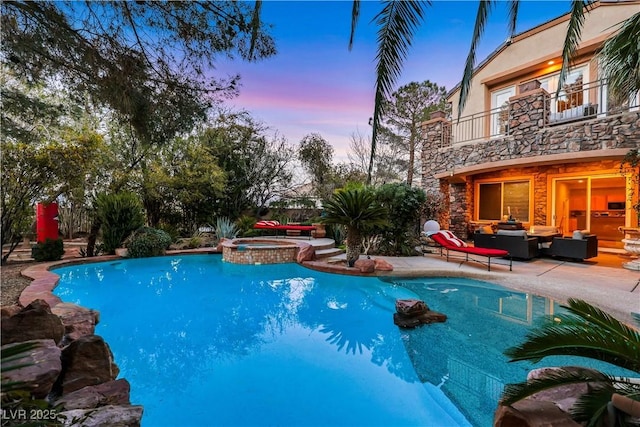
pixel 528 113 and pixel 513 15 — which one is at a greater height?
pixel 528 113

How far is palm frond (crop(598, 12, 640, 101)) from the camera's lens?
134 inches

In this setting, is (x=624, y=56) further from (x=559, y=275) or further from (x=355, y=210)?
(x=355, y=210)

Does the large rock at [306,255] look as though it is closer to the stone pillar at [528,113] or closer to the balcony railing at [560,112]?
the balcony railing at [560,112]

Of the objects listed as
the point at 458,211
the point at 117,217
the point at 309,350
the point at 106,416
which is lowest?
the point at 309,350

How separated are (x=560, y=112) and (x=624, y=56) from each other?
8147 millimetres

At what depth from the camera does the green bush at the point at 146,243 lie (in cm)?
1017

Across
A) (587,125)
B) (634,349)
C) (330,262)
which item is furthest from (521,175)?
(634,349)

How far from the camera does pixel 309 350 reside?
4023 millimetres

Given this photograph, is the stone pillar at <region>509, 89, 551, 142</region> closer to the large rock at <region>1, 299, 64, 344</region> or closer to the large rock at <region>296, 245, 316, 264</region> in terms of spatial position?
the large rock at <region>296, 245, 316, 264</region>

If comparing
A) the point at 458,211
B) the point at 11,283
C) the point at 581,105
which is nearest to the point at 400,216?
the point at 458,211

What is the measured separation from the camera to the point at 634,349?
1669 mm

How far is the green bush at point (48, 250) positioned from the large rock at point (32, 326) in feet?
24.6

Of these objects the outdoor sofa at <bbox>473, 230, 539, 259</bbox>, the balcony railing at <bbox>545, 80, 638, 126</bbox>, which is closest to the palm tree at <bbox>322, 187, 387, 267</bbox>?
the outdoor sofa at <bbox>473, 230, 539, 259</bbox>

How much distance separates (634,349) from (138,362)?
464cm
